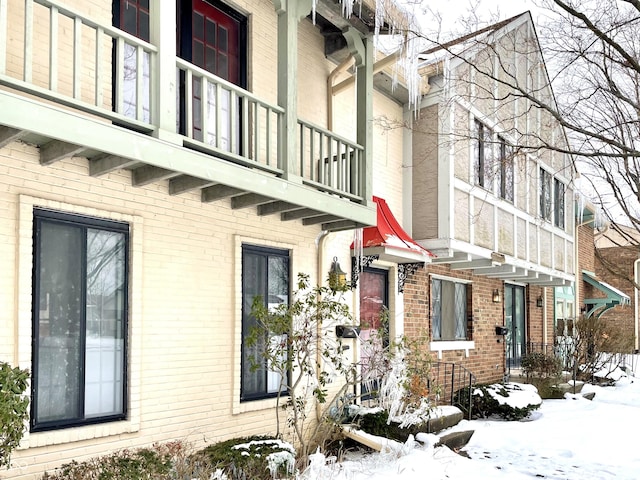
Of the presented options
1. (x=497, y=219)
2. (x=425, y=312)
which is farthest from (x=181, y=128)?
(x=497, y=219)

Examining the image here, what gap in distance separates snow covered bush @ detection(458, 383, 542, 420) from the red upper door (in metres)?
6.65

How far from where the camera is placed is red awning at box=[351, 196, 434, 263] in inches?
353

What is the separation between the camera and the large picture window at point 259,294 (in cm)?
749

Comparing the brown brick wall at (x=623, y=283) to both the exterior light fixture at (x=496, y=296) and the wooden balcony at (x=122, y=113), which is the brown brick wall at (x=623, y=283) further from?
the wooden balcony at (x=122, y=113)

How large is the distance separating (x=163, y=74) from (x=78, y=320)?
225cm

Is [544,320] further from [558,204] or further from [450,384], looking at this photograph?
[450,384]

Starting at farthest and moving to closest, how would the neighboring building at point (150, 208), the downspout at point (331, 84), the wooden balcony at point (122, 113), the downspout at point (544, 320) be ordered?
the downspout at point (544, 320), the downspout at point (331, 84), the neighboring building at point (150, 208), the wooden balcony at point (122, 113)

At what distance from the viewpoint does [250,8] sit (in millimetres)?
7754

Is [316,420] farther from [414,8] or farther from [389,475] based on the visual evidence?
[414,8]

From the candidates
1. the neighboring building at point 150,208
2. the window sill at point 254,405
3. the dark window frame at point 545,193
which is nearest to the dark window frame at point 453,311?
the dark window frame at point 545,193

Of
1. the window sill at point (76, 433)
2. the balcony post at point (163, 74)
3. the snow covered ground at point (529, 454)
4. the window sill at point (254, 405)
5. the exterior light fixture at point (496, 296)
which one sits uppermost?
the balcony post at point (163, 74)

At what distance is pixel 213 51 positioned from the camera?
24.4ft

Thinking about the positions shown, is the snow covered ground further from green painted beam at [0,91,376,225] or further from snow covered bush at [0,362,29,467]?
snow covered bush at [0,362,29,467]

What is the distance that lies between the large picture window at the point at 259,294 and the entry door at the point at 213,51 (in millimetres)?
1347
